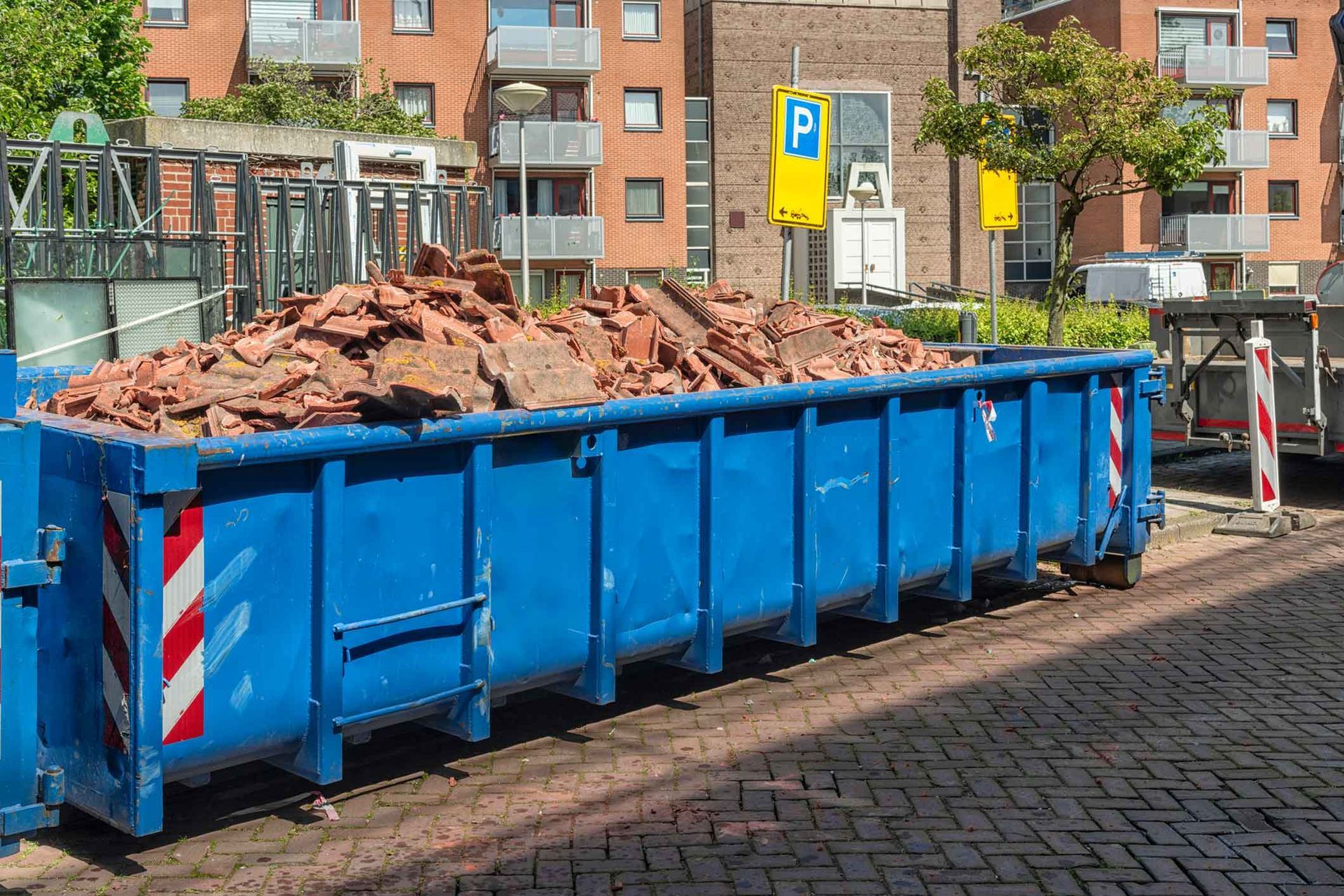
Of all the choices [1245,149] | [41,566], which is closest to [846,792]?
[41,566]

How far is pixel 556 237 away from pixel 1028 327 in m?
26.6

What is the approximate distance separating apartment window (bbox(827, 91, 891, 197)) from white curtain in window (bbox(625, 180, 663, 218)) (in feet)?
20.3

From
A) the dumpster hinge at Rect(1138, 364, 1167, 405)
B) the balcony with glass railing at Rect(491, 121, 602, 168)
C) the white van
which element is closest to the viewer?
the dumpster hinge at Rect(1138, 364, 1167, 405)

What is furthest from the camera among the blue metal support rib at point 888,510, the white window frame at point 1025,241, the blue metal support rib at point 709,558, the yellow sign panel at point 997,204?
the white window frame at point 1025,241

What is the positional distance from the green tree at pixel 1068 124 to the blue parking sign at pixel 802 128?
7.26 m

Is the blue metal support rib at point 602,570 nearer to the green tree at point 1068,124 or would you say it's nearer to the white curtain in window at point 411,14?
the green tree at point 1068,124

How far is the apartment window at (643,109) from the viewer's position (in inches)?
1969

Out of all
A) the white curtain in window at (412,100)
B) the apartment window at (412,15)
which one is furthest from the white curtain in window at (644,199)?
the apartment window at (412,15)

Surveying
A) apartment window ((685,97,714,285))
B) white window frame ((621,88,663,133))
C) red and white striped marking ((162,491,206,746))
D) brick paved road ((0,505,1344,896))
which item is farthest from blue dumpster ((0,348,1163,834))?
apartment window ((685,97,714,285))

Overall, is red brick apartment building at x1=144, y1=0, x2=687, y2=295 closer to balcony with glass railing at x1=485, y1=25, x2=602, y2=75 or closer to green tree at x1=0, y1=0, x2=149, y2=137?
balcony with glass railing at x1=485, y1=25, x2=602, y2=75

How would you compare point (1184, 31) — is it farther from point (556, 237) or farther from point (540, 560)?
point (540, 560)

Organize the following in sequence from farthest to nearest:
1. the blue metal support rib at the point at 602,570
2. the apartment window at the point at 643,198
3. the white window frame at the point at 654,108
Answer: the apartment window at the point at 643,198 < the white window frame at the point at 654,108 < the blue metal support rib at the point at 602,570

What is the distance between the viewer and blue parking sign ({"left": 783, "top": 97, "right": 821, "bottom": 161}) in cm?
1339

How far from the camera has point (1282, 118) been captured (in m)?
58.2
